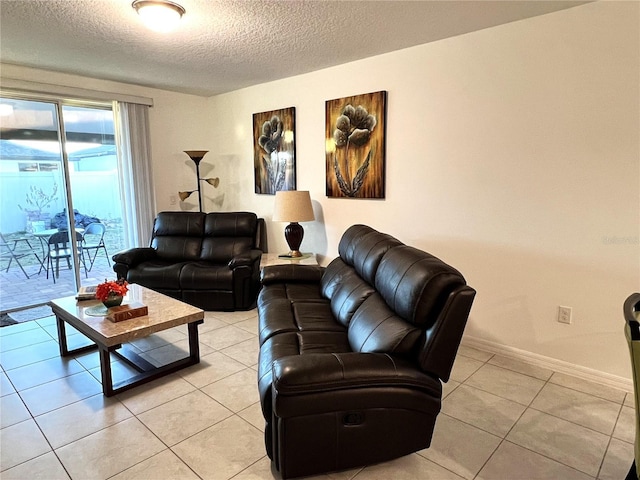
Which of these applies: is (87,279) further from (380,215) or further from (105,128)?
(380,215)

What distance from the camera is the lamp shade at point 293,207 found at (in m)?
3.85

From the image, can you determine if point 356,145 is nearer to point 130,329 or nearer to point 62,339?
point 130,329

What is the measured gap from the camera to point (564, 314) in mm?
2643

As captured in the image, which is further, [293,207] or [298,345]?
[293,207]

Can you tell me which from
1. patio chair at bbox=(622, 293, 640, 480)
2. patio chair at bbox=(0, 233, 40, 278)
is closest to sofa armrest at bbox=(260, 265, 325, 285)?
patio chair at bbox=(622, 293, 640, 480)

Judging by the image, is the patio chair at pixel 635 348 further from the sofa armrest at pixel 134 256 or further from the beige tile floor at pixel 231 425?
the sofa armrest at pixel 134 256

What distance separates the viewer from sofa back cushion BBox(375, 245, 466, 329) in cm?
167

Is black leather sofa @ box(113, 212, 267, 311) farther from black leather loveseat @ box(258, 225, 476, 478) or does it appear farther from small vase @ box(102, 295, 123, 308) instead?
black leather loveseat @ box(258, 225, 476, 478)

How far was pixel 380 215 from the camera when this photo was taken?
3576 mm

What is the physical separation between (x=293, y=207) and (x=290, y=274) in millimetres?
884

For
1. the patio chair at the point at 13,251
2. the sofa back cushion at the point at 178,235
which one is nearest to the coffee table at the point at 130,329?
the sofa back cushion at the point at 178,235

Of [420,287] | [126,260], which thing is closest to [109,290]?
[126,260]

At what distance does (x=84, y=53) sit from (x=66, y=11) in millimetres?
973

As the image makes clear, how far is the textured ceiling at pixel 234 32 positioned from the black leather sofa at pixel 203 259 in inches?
65.4
